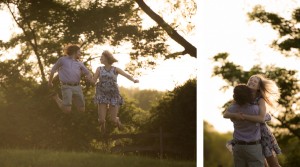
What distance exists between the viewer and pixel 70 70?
5.42 m

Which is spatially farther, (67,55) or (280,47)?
(280,47)

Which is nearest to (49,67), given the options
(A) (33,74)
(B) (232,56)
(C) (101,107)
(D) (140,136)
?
(A) (33,74)

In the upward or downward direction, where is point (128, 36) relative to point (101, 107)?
upward

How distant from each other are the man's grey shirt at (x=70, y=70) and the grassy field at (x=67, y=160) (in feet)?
2.55

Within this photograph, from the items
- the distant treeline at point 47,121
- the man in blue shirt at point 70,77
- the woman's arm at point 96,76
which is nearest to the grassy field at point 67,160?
the distant treeline at point 47,121

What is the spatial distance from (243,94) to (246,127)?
0.25m

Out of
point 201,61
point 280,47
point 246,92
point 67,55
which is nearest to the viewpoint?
point 246,92

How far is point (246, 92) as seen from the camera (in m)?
4.43

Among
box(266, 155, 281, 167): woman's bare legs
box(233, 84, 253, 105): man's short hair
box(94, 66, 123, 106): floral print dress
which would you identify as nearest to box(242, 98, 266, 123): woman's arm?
box(233, 84, 253, 105): man's short hair

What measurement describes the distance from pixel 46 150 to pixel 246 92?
2.23 meters

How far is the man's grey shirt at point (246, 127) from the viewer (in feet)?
14.4

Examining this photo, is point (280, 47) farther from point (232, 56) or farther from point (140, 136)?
point (140, 136)

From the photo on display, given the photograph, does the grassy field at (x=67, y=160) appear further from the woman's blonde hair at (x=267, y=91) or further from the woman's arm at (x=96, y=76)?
the woman's blonde hair at (x=267, y=91)

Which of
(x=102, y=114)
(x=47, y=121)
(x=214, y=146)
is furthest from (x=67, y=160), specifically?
(x=214, y=146)
